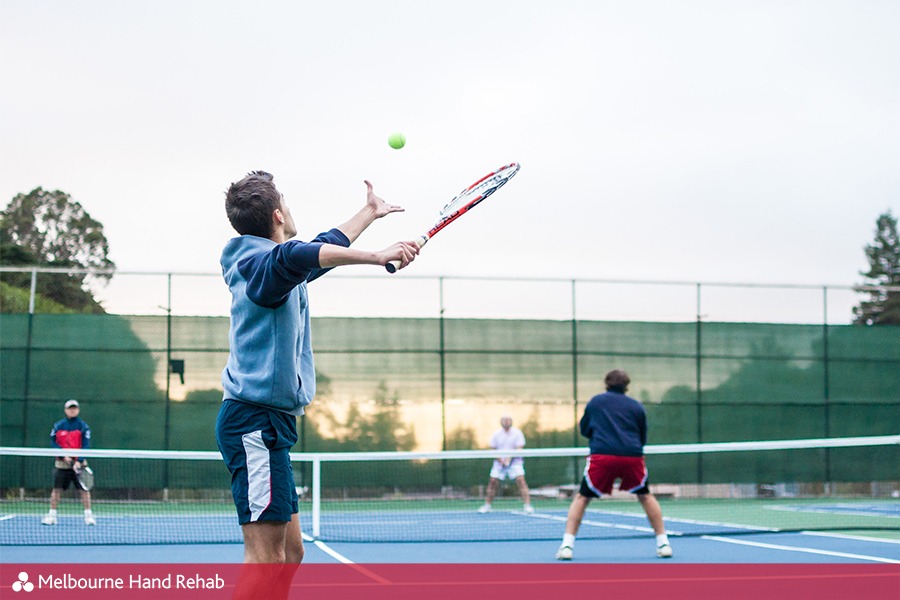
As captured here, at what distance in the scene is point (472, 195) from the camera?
14.4 feet

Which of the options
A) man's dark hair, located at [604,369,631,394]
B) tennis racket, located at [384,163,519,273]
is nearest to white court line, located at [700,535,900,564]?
man's dark hair, located at [604,369,631,394]

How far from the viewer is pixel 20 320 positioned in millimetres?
16406

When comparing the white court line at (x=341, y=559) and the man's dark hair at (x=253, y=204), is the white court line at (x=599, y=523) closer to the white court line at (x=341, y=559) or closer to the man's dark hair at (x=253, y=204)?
the white court line at (x=341, y=559)

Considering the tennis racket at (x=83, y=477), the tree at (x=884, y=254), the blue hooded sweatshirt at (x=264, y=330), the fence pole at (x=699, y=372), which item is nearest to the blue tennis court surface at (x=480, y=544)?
the tennis racket at (x=83, y=477)

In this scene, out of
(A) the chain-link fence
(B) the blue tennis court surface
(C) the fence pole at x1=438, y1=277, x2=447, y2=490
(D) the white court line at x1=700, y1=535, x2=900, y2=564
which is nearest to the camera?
(D) the white court line at x1=700, y1=535, x2=900, y2=564

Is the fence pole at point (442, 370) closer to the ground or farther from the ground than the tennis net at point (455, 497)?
farther from the ground

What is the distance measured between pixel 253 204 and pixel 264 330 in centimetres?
42

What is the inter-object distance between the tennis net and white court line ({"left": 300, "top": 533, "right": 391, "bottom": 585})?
463 millimetres

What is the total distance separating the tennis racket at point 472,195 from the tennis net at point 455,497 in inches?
216

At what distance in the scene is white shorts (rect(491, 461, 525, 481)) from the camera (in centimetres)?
1429

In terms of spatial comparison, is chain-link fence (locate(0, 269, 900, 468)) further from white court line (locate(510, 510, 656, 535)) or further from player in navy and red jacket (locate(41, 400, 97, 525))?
player in navy and red jacket (locate(41, 400, 97, 525))

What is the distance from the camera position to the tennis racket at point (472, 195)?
415cm
